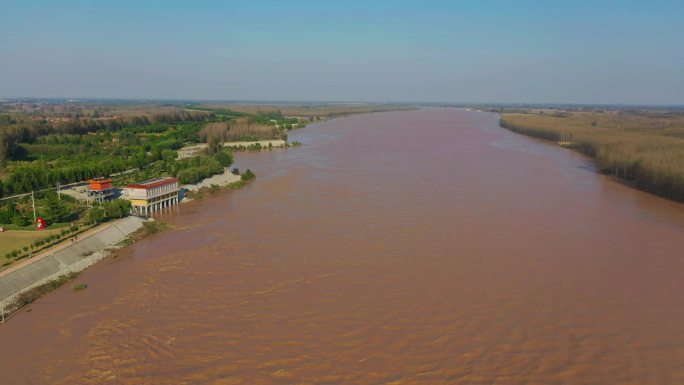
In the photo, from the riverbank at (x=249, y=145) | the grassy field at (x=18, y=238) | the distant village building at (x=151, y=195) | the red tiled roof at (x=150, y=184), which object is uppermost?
the riverbank at (x=249, y=145)

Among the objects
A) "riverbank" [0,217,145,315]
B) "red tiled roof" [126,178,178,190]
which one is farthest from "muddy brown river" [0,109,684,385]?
"red tiled roof" [126,178,178,190]

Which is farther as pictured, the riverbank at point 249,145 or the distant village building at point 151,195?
the riverbank at point 249,145

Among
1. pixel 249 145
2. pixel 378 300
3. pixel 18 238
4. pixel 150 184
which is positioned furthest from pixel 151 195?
pixel 249 145

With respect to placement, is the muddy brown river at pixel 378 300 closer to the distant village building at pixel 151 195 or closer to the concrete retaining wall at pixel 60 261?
the concrete retaining wall at pixel 60 261

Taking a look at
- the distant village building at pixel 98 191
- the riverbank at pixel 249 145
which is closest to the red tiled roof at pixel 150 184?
the distant village building at pixel 98 191

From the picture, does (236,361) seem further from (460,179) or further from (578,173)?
(578,173)

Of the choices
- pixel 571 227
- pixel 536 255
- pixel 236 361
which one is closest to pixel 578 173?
pixel 571 227

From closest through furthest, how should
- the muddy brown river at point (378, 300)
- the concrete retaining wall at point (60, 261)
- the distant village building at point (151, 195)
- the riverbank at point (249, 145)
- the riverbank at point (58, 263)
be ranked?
the muddy brown river at point (378, 300) → the riverbank at point (58, 263) → the concrete retaining wall at point (60, 261) → the distant village building at point (151, 195) → the riverbank at point (249, 145)

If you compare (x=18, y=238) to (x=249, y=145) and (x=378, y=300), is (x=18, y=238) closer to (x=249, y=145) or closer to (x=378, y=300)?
(x=378, y=300)

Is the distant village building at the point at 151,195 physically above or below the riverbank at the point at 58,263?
above
